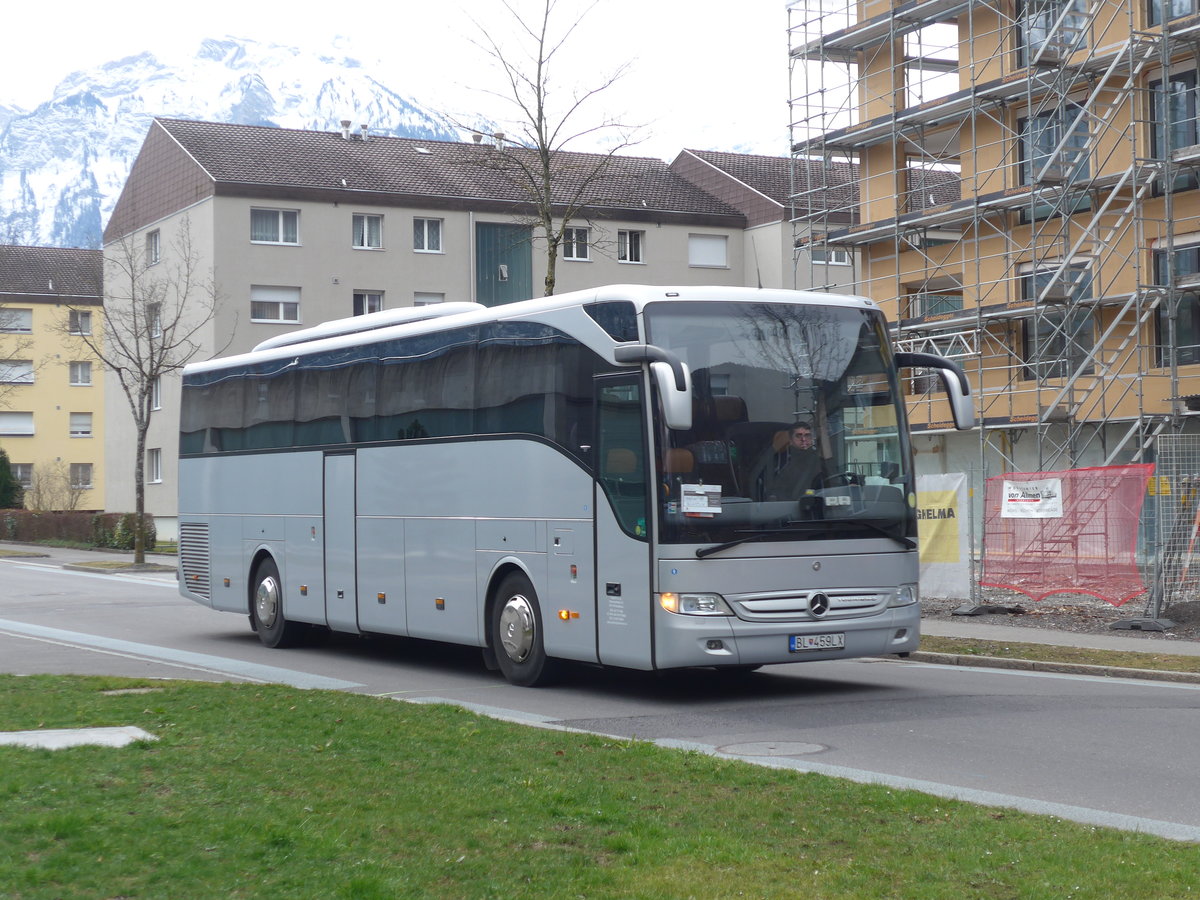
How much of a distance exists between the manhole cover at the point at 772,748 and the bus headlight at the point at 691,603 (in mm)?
1771

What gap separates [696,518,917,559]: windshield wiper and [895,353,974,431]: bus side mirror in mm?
1037

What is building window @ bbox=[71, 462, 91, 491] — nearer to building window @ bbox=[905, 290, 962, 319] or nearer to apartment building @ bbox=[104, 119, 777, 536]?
apartment building @ bbox=[104, 119, 777, 536]

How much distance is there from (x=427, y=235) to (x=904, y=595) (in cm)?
4393

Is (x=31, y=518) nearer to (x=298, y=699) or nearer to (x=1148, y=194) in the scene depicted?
(x=1148, y=194)

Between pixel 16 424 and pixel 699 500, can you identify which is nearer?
pixel 699 500

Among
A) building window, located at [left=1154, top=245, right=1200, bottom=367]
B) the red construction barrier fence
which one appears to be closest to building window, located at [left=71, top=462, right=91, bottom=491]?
building window, located at [left=1154, top=245, right=1200, bottom=367]

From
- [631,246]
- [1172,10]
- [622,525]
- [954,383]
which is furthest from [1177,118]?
[631,246]

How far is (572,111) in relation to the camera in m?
23.6

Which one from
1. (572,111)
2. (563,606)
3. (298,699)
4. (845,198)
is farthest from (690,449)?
(845,198)

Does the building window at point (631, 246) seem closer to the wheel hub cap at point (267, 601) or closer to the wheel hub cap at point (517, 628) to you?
the wheel hub cap at point (267, 601)

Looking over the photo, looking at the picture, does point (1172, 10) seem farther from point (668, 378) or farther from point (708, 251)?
point (708, 251)

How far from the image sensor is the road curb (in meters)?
14.1

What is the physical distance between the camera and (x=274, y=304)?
172ft

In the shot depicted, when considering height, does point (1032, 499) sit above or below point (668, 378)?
below
